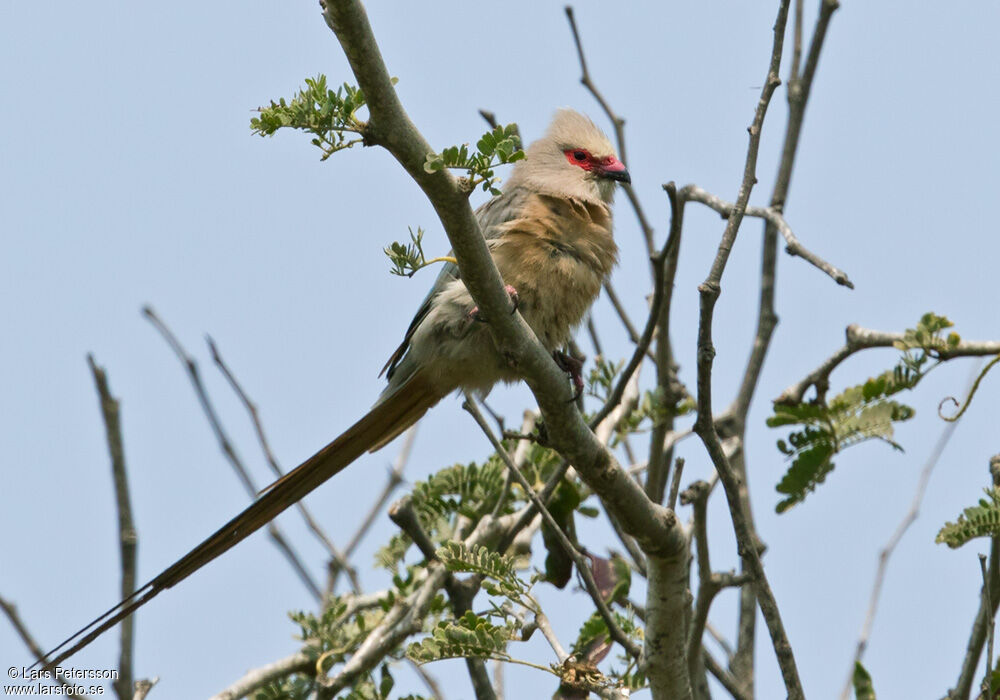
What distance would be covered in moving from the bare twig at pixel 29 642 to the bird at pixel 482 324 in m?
0.72

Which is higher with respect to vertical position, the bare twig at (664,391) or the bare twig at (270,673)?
the bare twig at (664,391)

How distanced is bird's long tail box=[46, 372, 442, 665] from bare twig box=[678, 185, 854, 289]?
1.33 meters

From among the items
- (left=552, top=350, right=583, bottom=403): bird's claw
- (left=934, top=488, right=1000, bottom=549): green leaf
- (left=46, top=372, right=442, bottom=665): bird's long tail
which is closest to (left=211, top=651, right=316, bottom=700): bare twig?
(left=46, top=372, right=442, bottom=665): bird's long tail

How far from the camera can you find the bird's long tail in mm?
3402

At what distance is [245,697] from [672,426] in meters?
2.13

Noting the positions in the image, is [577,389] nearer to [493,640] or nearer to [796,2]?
[493,640]

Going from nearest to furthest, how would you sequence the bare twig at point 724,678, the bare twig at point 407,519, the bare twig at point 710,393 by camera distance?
the bare twig at point 710,393, the bare twig at point 724,678, the bare twig at point 407,519

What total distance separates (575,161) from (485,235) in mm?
1037

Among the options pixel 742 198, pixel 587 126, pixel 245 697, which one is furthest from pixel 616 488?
pixel 587 126

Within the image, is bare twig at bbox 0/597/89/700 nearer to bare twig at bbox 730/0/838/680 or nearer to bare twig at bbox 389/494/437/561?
bare twig at bbox 389/494/437/561

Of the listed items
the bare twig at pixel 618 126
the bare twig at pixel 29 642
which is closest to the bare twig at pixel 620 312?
the bare twig at pixel 618 126

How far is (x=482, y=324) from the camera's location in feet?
13.4

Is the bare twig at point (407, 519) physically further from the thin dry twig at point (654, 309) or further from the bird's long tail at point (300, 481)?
the thin dry twig at point (654, 309)

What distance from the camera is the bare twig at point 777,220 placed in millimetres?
3051
